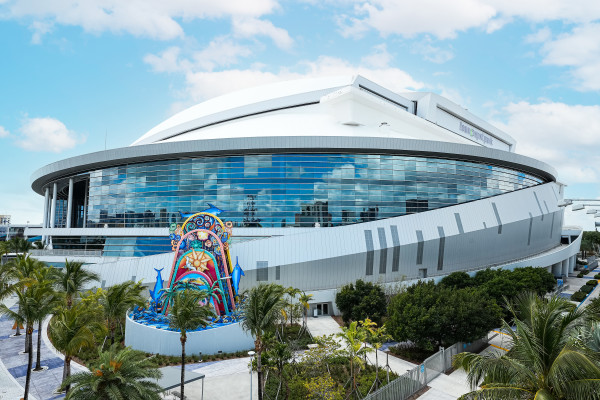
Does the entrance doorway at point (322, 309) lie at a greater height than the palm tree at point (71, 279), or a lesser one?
lesser

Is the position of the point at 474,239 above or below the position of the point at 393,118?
below

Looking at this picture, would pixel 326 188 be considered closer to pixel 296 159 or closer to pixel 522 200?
pixel 296 159

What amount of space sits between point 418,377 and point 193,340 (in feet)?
47.1

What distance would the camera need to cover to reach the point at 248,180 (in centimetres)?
4669

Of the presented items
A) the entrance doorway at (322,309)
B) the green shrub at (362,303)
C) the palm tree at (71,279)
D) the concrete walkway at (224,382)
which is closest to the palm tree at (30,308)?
the palm tree at (71,279)

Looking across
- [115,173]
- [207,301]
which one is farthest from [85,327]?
[115,173]

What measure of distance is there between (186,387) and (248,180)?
29.0 metres

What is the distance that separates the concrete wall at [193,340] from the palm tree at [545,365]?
18.1 metres

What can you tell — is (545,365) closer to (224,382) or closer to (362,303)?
(224,382)

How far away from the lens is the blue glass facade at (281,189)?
46219 millimetres

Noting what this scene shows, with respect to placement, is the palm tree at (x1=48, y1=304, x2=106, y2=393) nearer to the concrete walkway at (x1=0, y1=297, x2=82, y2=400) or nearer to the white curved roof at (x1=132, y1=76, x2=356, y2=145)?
the concrete walkway at (x1=0, y1=297, x2=82, y2=400)

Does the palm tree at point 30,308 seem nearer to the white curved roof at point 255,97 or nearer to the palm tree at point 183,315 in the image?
the palm tree at point 183,315

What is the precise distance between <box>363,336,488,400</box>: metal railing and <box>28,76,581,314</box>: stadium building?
14.6m

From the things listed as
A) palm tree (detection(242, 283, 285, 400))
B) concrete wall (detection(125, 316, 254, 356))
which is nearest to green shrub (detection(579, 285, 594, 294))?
concrete wall (detection(125, 316, 254, 356))
